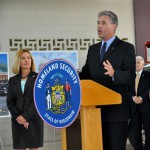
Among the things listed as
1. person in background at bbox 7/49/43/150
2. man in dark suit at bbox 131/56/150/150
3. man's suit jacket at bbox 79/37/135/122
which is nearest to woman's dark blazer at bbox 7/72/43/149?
person in background at bbox 7/49/43/150

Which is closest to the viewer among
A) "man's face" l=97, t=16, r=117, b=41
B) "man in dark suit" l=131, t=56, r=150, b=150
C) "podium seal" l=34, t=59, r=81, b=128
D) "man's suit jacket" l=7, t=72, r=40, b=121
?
"podium seal" l=34, t=59, r=81, b=128

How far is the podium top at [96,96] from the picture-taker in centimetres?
191

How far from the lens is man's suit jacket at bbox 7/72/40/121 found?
A: 3832 millimetres

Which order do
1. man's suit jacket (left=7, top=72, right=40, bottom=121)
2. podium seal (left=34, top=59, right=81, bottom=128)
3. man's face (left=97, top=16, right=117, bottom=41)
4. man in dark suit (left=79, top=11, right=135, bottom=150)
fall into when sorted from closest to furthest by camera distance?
podium seal (left=34, top=59, right=81, bottom=128) → man in dark suit (left=79, top=11, right=135, bottom=150) → man's face (left=97, top=16, right=117, bottom=41) → man's suit jacket (left=7, top=72, right=40, bottom=121)

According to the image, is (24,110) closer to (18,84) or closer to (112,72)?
(18,84)

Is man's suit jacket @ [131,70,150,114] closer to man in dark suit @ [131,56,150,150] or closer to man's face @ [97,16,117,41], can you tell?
man in dark suit @ [131,56,150,150]

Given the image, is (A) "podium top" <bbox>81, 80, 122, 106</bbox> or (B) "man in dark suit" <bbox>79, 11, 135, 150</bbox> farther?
(B) "man in dark suit" <bbox>79, 11, 135, 150</bbox>

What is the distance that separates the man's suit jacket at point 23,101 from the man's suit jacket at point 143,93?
1.67 meters

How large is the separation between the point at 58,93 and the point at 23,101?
2.05 meters

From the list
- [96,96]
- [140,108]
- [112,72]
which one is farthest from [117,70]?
[140,108]

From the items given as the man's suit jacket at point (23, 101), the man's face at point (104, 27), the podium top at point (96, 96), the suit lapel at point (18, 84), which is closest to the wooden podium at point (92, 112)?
the podium top at point (96, 96)

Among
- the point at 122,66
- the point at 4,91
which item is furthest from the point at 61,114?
the point at 4,91

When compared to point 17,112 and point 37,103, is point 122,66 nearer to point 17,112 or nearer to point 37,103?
point 37,103

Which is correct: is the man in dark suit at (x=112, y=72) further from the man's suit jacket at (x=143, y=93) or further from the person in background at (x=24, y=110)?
the man's suit jacket at (x=143, y=93)
